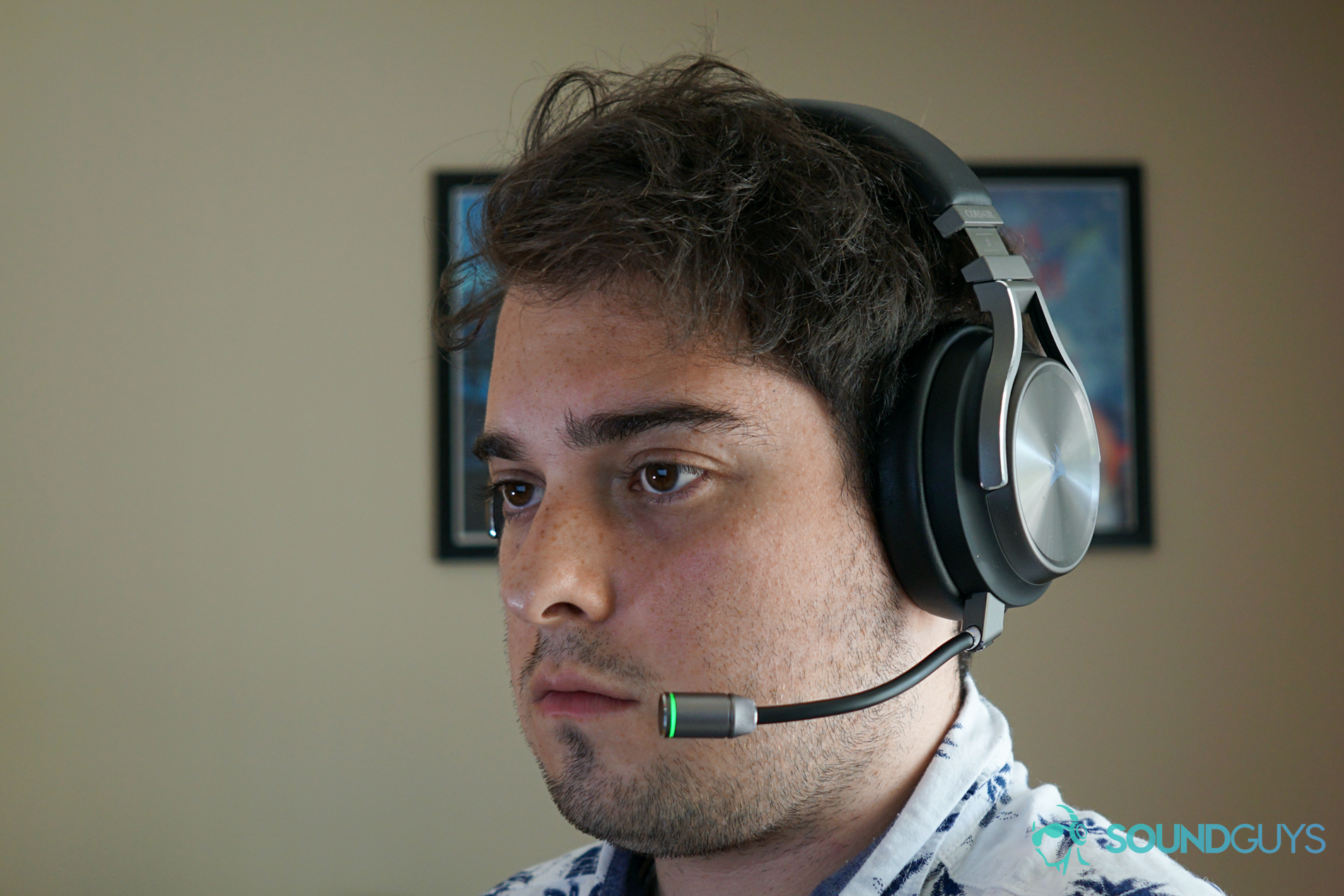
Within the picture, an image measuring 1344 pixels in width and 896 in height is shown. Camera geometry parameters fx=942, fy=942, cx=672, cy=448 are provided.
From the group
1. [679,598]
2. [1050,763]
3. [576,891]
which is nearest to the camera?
[679,598]

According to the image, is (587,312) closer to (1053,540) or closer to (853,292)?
(853,292)

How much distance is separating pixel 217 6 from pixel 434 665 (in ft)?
5.43

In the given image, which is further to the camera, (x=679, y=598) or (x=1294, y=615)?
(x=1294, y=615)

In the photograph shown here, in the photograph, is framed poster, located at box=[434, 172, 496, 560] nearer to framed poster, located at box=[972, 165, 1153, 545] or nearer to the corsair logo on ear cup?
framed poster, located at box=[972, 165, 1153, 545]

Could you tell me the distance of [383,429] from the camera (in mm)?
2191

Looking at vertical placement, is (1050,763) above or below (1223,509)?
below

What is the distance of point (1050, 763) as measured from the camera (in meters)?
2.15

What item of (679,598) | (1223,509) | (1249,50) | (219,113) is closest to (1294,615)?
(1223,509)

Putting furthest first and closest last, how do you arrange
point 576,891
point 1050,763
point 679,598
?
point 1050,763
point 576,891
point 679,598

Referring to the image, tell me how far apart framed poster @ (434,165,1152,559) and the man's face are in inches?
55.7

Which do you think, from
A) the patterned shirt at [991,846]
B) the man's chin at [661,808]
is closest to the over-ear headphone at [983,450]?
the patterned shirt at [991,846]

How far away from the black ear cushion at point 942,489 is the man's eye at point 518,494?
318 millimetres

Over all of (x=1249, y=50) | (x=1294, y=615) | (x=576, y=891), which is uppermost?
(x=1249, y=50)

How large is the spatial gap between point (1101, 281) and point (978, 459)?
1725 millimetres
